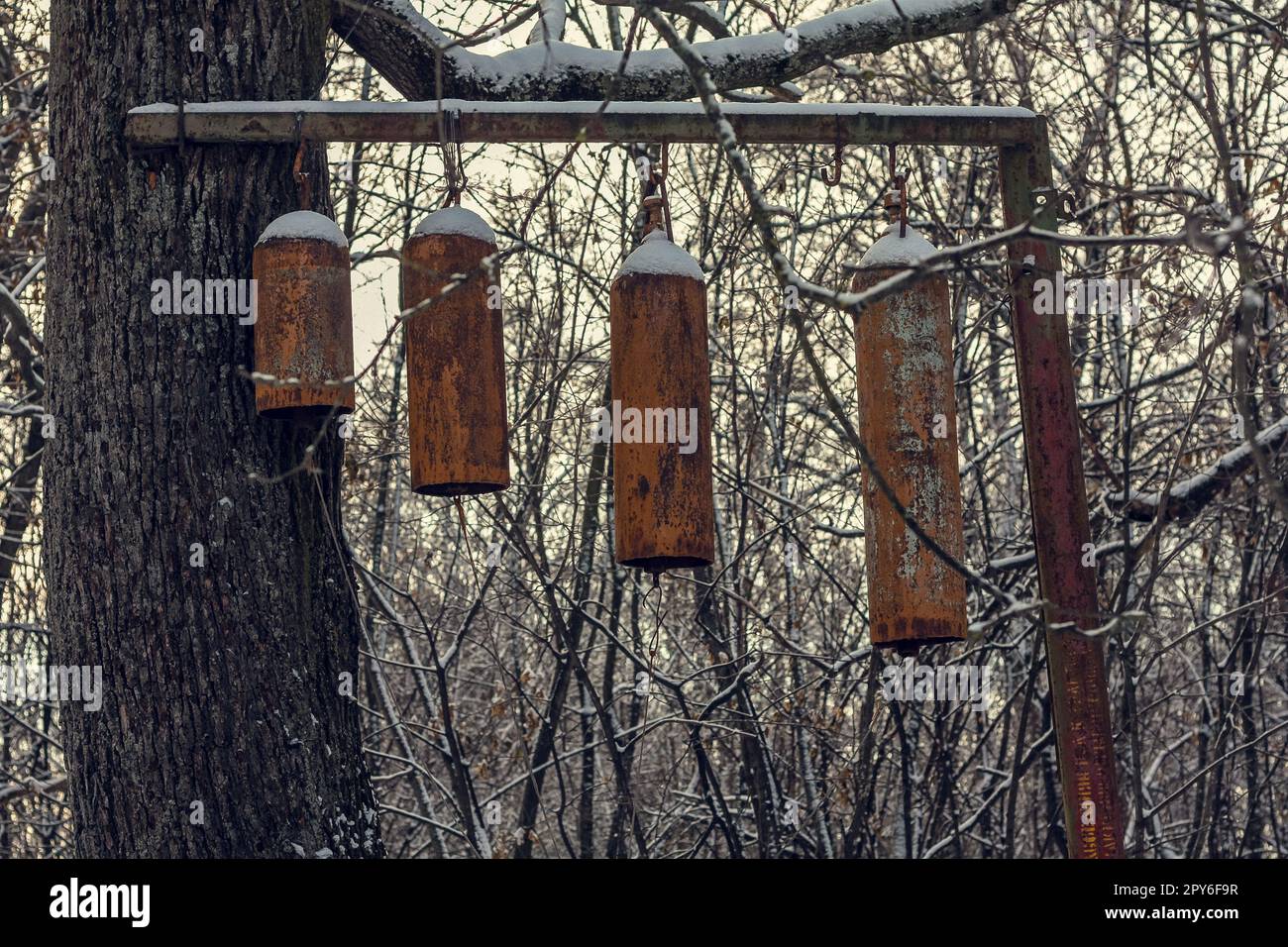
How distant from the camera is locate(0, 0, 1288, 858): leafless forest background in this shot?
7445 mm

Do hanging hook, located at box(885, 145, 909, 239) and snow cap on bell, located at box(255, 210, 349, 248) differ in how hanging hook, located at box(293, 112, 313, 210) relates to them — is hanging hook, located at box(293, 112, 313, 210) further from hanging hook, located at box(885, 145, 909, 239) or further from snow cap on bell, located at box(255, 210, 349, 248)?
hanging hook, located at box(885, 145, 909, 239)

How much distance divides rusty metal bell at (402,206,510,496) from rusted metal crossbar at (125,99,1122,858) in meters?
0.43

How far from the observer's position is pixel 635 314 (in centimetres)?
396

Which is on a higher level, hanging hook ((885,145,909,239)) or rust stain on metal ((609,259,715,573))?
hanging hook ((885,145,909,239))

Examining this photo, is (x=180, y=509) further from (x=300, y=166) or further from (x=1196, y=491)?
(x=1196, y=491)

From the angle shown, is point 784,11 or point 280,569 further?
point 784,11

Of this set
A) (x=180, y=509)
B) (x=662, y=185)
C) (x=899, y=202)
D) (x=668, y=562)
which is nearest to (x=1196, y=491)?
(x=899, y=202)

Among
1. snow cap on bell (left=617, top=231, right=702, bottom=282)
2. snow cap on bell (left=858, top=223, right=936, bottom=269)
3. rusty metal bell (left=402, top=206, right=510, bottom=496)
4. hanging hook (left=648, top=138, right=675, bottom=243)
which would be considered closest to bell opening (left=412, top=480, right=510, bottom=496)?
rusty metal bell (left=402, top=206, right=510, bottom=496)

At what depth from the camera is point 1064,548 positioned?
160 inches

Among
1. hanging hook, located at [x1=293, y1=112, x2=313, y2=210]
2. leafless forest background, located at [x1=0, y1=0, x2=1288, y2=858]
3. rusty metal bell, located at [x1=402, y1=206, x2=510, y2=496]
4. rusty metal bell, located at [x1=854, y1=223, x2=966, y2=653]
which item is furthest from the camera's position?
leafless forest background, located at [x1=0, y1=0, x2=1288, y2=858]

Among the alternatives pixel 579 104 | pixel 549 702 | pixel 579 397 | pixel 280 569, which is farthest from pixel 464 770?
pixel 579 104

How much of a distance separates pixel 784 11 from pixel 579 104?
479cm

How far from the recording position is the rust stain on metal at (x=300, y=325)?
3.96 m
